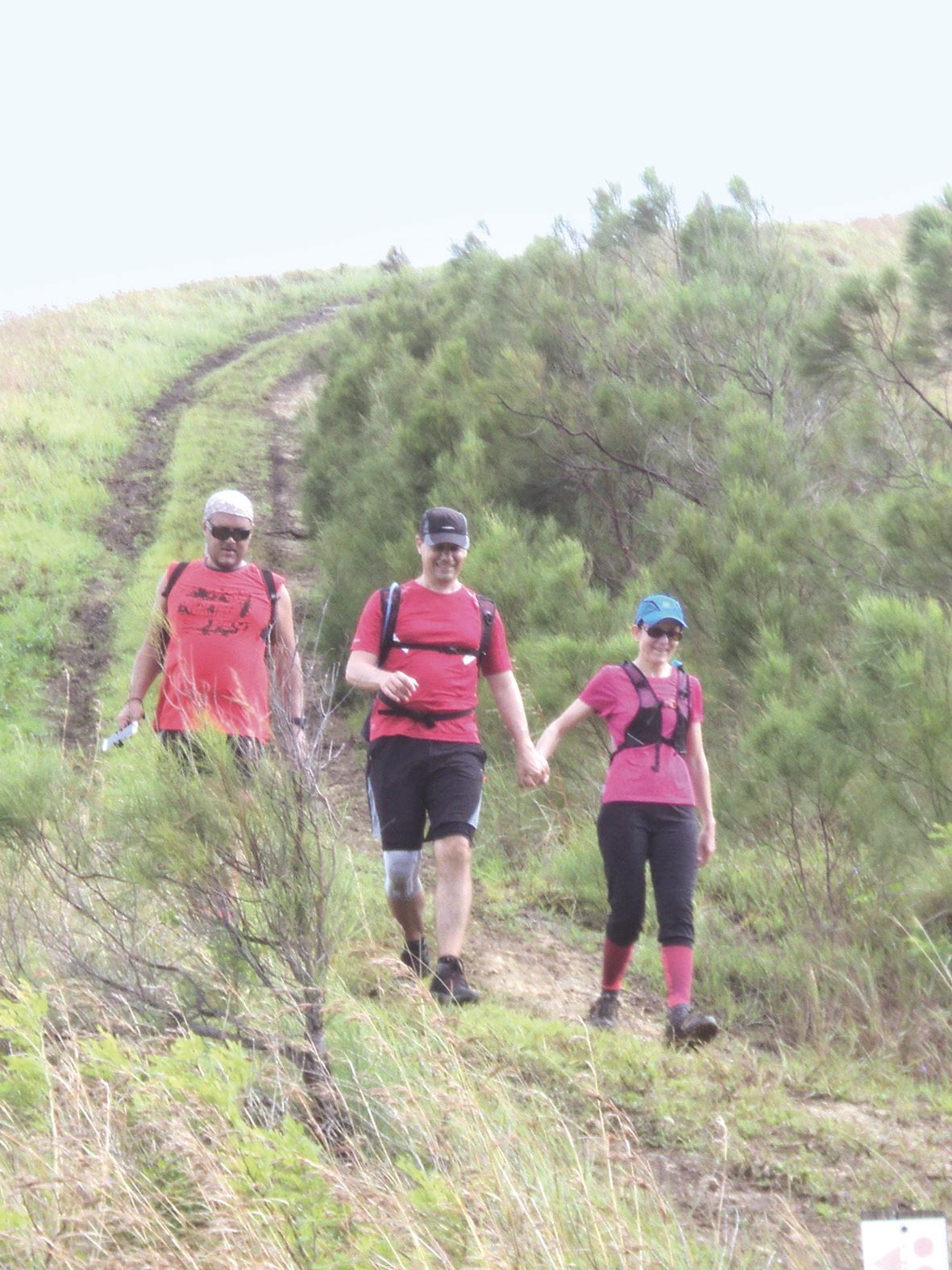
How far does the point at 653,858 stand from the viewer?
19.5 ft

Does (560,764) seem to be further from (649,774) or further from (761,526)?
(649,774)

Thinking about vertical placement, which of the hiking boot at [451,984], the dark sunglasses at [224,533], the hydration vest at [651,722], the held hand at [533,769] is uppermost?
the dark sunglasses at [224,533]

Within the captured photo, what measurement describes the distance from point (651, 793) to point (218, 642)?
72.4 inches

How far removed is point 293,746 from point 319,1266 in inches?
71.9

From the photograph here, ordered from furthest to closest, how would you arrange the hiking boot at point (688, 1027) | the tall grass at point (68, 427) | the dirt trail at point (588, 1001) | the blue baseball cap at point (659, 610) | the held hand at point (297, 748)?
the tall grass at point (68, 427)
the blue baseball cap at point (659, 610)
the hiking boot at point (688, 1027)
the held hand at point (297, 748)
the dirt trail at point (588, 1001)

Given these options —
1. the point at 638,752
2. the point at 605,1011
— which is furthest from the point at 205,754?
the point at 605,1011

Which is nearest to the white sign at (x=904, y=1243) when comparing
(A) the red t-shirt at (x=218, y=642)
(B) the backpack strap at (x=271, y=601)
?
(A) the red t-shirt at (x=218, y=642)

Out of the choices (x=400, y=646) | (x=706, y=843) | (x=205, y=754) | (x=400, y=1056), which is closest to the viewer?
(x=400, y=1056)

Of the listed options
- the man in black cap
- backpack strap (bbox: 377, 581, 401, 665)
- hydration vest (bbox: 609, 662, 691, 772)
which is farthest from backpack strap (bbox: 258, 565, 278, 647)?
hydration vest (bbox: 609, 662, 691, 772)

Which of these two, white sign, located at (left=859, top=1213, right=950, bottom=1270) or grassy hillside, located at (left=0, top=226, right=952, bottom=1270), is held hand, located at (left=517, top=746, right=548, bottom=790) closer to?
grassy hillside, located at (left=0, top=226, right=952, bottom=1270)

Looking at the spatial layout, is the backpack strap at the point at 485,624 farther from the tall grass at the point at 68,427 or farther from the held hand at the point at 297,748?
the tall grass at the point at 68,427

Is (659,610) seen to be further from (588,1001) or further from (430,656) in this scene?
(588,1001)

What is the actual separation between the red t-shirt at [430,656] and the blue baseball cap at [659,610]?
575 millimetres

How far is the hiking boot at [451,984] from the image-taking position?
570cm
